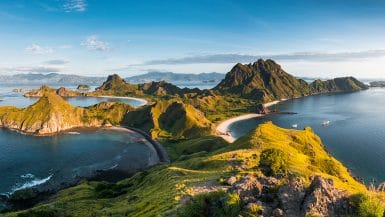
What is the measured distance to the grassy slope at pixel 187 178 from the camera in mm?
69750

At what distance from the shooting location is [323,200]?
3669cm

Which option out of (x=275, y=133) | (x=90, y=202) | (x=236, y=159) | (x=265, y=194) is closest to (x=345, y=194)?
(x=265, y=194)

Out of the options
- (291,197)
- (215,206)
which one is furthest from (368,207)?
(215,206)

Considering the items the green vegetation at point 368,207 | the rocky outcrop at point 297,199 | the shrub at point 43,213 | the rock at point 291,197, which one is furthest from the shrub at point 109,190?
the green vegetation at point 368,207

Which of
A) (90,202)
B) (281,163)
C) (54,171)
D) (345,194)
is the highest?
(345,194)

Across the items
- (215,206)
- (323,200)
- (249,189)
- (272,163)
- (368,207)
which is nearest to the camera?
(368,207)

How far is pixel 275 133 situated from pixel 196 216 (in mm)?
140605

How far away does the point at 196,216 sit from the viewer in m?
39.5

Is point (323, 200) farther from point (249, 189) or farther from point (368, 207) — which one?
point (249, 189)

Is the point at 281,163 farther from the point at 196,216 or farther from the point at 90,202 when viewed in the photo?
the point at 90,202

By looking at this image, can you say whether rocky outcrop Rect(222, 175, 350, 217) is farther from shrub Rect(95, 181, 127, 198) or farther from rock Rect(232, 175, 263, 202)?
shrub Rect(95, 181, 127, 198)

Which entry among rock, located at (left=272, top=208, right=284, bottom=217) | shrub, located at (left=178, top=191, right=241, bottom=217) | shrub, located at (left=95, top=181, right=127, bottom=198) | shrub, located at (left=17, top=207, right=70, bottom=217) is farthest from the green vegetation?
shrub, located at (left=95, top=181, right=127, bottom=198)

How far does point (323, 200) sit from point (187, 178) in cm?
5413

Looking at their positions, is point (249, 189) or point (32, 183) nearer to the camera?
point (249, 189)
